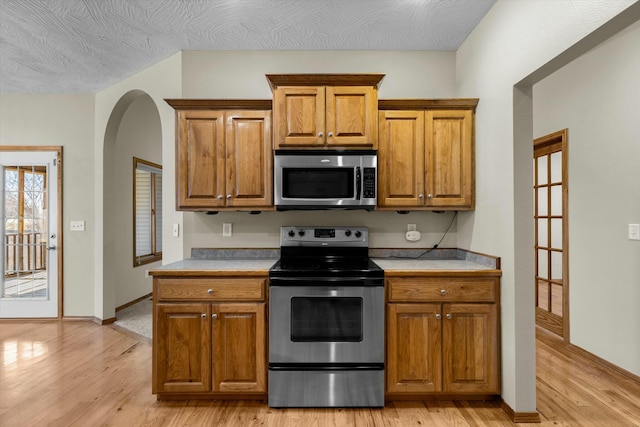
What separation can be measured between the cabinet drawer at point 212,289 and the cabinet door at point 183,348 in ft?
0.22

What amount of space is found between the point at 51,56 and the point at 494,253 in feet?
13.7

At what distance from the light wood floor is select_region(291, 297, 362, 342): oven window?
1.60ft

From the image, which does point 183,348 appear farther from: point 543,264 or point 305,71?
point 543,264

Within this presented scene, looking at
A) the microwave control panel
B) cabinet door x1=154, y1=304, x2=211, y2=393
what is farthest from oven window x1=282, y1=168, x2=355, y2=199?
cabinet door x1=154, y1=304, x2=211, y2=393

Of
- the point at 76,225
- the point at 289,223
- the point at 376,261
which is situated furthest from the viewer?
the point at 76,225

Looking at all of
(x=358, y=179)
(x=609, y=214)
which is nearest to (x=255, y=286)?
(x=358, y=179)

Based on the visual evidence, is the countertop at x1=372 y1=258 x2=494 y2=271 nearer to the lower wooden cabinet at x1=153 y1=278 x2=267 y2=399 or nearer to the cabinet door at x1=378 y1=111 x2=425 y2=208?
the cabinet door at x1=378 y1=111 x2=425 y2=208

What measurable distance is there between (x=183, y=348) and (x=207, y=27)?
238 cm

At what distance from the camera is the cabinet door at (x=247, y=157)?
264 centimetres

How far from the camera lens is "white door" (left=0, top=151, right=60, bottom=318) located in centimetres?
403

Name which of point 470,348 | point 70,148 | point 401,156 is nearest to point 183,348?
point 470,348

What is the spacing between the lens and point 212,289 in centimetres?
229

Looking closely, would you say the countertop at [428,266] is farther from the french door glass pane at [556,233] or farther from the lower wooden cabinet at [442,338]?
the french door glass pane at [556,233]

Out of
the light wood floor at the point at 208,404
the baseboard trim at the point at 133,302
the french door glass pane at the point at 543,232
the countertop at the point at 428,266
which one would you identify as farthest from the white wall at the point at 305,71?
the baseboard trim at the point at 133,302
